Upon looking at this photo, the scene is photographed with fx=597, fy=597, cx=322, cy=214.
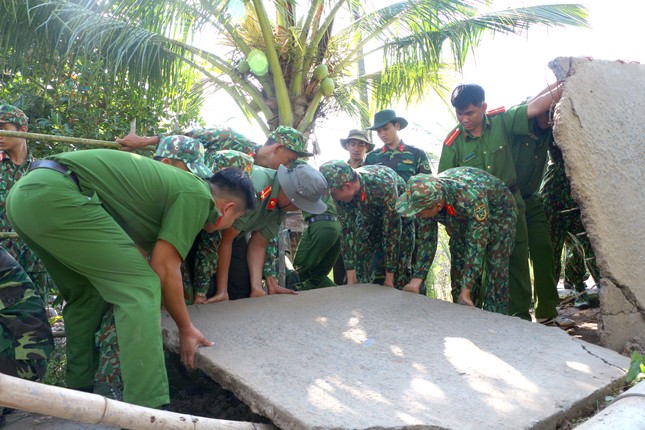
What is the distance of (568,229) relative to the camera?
4.46 meters

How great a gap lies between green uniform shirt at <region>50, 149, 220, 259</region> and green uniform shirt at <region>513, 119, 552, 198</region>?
2.42 m

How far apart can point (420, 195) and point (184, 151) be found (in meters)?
1.38

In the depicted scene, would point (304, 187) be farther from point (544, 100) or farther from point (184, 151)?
point (544, 100)

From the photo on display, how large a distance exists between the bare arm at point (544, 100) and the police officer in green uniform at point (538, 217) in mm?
115

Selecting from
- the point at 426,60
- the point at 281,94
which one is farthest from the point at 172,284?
the point at 426,60

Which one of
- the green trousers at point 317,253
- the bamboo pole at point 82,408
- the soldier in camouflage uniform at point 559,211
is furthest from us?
the green trousers at point 317,253

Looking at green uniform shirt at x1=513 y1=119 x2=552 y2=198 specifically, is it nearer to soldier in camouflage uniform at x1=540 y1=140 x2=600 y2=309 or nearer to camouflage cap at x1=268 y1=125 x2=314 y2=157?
soldier in camouflage uniform at x1=540 y1=140 x2=600 y2=309

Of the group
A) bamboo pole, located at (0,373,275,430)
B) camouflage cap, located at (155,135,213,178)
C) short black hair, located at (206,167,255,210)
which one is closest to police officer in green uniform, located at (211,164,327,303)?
camouflage cap, located at (155,135,213,178)

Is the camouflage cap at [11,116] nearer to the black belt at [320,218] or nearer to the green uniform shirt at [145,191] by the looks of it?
the green uniform shirt at [145,191]

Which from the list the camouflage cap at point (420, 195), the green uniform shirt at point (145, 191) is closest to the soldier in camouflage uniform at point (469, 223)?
the camouflage cap at point (420, 195)

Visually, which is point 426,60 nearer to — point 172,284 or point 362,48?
point 362,48

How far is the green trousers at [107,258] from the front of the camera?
222 cm

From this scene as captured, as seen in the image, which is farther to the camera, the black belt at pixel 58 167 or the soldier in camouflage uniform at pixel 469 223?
the soldier in camouflage uniform at pixel 469 223

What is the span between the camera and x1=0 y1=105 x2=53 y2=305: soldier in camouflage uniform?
391cm
